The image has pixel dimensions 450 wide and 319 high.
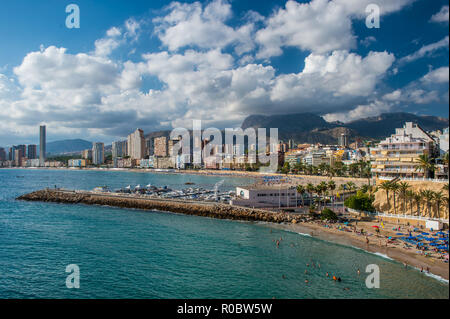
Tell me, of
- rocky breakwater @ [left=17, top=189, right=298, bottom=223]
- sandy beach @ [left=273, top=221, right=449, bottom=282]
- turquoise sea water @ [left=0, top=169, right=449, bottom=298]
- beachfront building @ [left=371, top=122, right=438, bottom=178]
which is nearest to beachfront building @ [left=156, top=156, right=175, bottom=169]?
rocky breakwater @ [left=17, top=189, right=298, bottom=223]

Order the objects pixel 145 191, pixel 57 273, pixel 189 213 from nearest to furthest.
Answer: pixel 57 273 < pixel 189 213 < pixel 145 191

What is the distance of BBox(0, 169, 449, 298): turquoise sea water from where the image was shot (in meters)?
16.9

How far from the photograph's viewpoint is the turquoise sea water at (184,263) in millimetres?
16906

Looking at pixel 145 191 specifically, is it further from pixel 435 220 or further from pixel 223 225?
pixel 435 220

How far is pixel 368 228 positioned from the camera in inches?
1146

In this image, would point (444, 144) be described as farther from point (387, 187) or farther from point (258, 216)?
point (258, 216)

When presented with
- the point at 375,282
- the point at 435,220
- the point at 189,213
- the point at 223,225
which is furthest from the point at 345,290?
the point at 189,213

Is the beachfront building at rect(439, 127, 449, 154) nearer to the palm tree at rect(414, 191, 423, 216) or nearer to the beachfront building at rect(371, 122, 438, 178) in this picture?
the beachfront building at rect(371, 122, 438, 178)

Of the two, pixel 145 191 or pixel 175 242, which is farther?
pixel 145 191

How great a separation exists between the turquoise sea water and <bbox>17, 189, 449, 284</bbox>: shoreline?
140 centimetres

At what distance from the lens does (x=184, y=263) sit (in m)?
21.1

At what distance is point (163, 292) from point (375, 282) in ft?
46.7

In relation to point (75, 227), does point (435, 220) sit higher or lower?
higher

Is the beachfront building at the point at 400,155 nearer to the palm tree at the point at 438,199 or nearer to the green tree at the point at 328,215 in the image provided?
the palm tree at the point at 438,199
